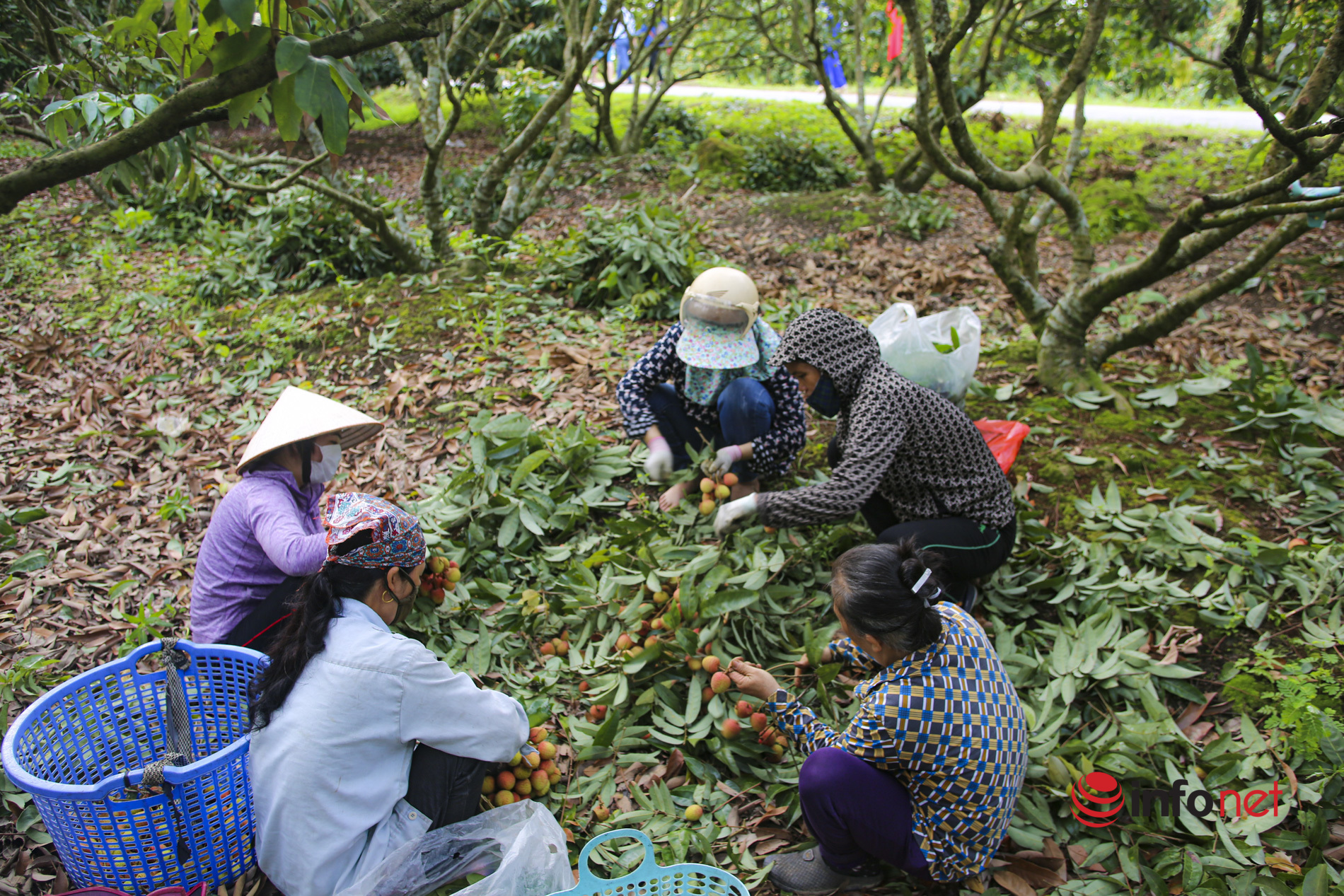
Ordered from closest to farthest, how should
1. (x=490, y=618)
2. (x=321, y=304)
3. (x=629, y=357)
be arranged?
(x=490, y=618), (x=629, y=357), (x=321, y=304)

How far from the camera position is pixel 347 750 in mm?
1745

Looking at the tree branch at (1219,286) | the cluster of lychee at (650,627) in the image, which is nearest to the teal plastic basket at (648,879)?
the cluster of lychee at (650,627)

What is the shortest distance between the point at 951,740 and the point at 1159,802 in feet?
2.85

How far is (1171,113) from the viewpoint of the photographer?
1148cm

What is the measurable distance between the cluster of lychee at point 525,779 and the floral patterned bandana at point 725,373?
1541 mm

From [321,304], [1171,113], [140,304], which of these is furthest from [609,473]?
[1171,113]

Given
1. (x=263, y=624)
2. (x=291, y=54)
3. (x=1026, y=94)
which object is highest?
(x=1026, y=94)

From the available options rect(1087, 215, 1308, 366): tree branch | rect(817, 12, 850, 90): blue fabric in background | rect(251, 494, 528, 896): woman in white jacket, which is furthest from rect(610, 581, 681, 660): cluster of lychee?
rect(817, 12, 850, 90): blue fabric in background

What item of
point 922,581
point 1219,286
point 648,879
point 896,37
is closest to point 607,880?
point 648,879

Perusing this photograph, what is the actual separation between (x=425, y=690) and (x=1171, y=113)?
44.9ft

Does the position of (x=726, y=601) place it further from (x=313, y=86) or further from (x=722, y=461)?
(x=313, y=86)

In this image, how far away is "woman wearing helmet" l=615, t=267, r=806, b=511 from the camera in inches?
117

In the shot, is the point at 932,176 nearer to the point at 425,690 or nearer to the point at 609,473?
the point at 609,473

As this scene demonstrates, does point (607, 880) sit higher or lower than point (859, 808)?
Result: higher
